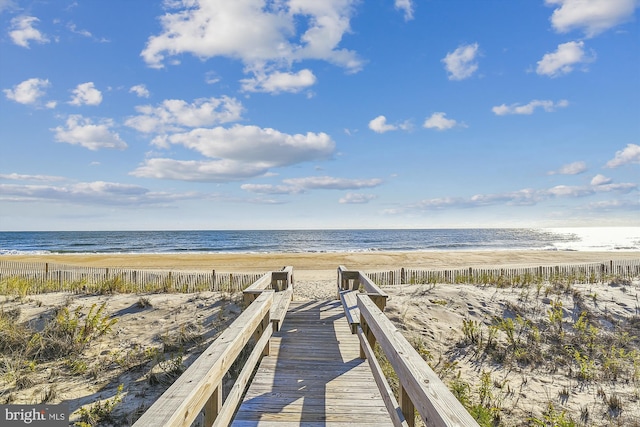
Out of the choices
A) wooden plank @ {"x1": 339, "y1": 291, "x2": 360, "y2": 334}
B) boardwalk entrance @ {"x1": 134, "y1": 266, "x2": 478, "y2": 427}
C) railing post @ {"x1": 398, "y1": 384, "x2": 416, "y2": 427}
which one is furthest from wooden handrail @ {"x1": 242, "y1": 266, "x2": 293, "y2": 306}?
railing post @ {"x1": 398, "y1": 384, "x2": 416, "y2": 427}

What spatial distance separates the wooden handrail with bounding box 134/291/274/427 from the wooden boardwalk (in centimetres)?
51

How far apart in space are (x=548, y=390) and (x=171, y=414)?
304 inches

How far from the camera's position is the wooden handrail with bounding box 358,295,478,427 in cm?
Answer: 199

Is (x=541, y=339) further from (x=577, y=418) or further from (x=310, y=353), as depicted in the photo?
(x=310, y=353)

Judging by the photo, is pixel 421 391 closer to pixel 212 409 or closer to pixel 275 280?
pixel 212 409

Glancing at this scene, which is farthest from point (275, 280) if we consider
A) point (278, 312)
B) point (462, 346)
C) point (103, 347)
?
point (462, 346)

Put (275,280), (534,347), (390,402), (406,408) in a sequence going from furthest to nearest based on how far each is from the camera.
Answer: (275,280) < (534,347) < (390,402) < (406,408)

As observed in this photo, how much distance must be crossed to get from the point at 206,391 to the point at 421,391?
158cm

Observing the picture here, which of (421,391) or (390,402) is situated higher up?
(421,391)

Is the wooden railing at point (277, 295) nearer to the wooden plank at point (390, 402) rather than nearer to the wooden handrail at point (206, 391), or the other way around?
the wooden handrail at point (206, 391)

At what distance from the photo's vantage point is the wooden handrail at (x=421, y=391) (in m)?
1.99

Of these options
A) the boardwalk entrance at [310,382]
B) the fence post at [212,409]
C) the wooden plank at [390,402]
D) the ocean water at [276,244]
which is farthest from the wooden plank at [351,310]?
the ocean water at [276,244]

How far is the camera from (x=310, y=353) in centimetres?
596

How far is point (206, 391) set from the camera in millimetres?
2588
